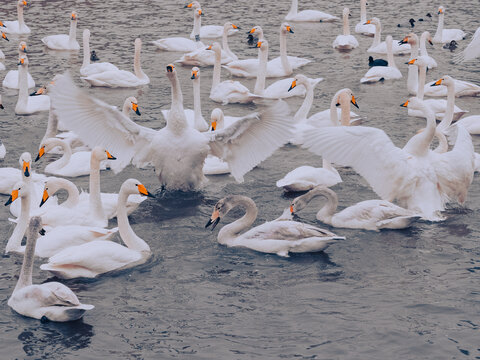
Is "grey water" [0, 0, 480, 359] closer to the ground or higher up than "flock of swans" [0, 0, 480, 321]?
closer to the ground

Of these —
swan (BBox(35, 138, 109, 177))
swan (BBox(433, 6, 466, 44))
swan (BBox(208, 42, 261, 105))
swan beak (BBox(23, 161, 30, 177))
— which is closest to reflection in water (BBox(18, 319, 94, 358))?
swan beak (BBox(23, 161, 30, 177))

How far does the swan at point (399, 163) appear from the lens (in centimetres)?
1094

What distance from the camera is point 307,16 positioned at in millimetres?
25062

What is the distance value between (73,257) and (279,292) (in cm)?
234

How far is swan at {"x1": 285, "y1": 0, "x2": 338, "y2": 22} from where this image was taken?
25.0 m

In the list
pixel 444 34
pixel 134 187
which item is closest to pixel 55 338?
pixel 134 187

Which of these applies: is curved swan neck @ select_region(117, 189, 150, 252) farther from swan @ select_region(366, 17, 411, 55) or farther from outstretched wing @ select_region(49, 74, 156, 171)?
swan @ select_region(366, 17, 411, 55)

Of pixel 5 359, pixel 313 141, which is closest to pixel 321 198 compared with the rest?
pixel 313 141

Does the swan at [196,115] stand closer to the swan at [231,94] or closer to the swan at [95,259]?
the swan at [231,94]

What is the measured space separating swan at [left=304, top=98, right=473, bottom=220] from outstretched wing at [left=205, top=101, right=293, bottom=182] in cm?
113

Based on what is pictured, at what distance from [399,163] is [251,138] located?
2396 mm

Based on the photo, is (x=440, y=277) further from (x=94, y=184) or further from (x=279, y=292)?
(x=94, y=184)

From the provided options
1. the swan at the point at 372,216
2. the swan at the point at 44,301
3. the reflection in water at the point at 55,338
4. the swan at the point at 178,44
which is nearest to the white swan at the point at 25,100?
the swan at the point at 178,44

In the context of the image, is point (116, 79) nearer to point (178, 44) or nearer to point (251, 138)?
point (178, 44)
